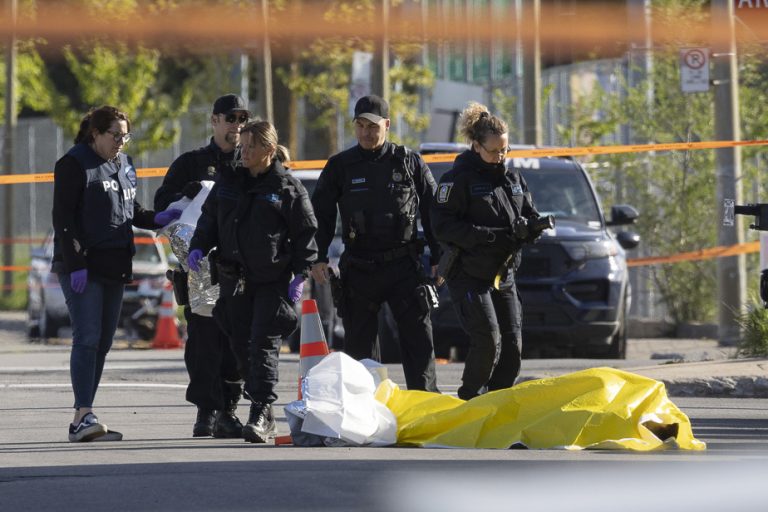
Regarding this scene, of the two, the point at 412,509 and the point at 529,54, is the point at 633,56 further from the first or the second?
the point at 412,509

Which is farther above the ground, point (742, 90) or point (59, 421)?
point (742, 90)

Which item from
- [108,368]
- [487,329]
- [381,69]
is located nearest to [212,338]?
[487,329]

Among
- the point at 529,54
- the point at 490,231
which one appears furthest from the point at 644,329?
the point at 490,231

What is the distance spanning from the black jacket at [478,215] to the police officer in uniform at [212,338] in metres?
1.19

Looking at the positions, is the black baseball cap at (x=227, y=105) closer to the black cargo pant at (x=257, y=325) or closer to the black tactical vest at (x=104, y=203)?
the black tactical vest at (x=104, y=203)

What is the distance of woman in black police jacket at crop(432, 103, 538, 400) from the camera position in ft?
31.8

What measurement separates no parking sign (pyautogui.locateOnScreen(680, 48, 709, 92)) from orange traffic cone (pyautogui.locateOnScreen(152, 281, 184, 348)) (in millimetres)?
5911

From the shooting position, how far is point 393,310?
9852mm

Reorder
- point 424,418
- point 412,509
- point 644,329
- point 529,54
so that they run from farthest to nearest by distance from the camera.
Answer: point 529,54 → point 644,329 → point 424,418 → point 412,509

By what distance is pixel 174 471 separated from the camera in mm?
7711

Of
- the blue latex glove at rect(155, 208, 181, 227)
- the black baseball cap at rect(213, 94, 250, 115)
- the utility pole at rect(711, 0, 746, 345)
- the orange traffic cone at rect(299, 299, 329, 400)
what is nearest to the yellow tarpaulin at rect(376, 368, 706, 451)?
the orange traffic cone at rect(299, 299, 329, 400)

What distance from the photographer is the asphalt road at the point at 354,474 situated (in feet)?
22.1

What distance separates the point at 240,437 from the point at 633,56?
15.0 meters

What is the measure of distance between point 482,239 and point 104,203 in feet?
6.68
